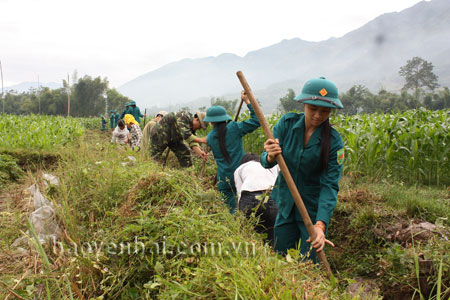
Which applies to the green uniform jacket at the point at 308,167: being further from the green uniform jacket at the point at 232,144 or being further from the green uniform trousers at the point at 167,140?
the green uniform trousers at the point at 167,140

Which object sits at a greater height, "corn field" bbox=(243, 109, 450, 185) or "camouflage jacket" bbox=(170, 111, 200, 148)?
"camouflage jacket" bbox=(170, 111, 200, 148)

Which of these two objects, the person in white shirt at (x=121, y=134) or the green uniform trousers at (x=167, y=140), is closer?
the green uniform trousers at (x=167, y=140)

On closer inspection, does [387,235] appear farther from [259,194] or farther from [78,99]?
[78,99]

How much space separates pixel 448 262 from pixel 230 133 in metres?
2.68

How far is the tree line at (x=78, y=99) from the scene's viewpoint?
2589 inches

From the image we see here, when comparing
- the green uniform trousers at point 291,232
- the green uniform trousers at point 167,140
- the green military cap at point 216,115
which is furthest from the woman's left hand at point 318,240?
the green uniform trousers at point 167,140

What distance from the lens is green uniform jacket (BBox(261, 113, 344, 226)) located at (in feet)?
7.72

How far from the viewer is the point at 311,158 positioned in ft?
7.81

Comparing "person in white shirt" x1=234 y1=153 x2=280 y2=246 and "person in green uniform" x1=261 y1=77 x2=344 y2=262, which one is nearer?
"person in green uniform" x1=261 y1=77 x2=344 y2=262

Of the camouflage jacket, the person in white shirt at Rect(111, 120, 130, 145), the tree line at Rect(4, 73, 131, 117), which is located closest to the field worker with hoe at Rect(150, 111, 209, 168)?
the camouflage jacket

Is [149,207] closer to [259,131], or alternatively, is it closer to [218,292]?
[218,292]

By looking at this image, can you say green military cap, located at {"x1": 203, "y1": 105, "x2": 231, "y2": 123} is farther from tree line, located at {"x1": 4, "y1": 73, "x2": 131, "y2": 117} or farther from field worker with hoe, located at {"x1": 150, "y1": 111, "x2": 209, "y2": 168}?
tree line, located at {"x1": 4, "y1": 73, "x2": 131, "y2": 117}

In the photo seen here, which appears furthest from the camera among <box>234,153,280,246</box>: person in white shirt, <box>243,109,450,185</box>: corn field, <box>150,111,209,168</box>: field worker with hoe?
<box>150,111,209,168</box>: field worker with hoe

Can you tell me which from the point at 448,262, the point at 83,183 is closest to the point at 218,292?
the point at 448,262
